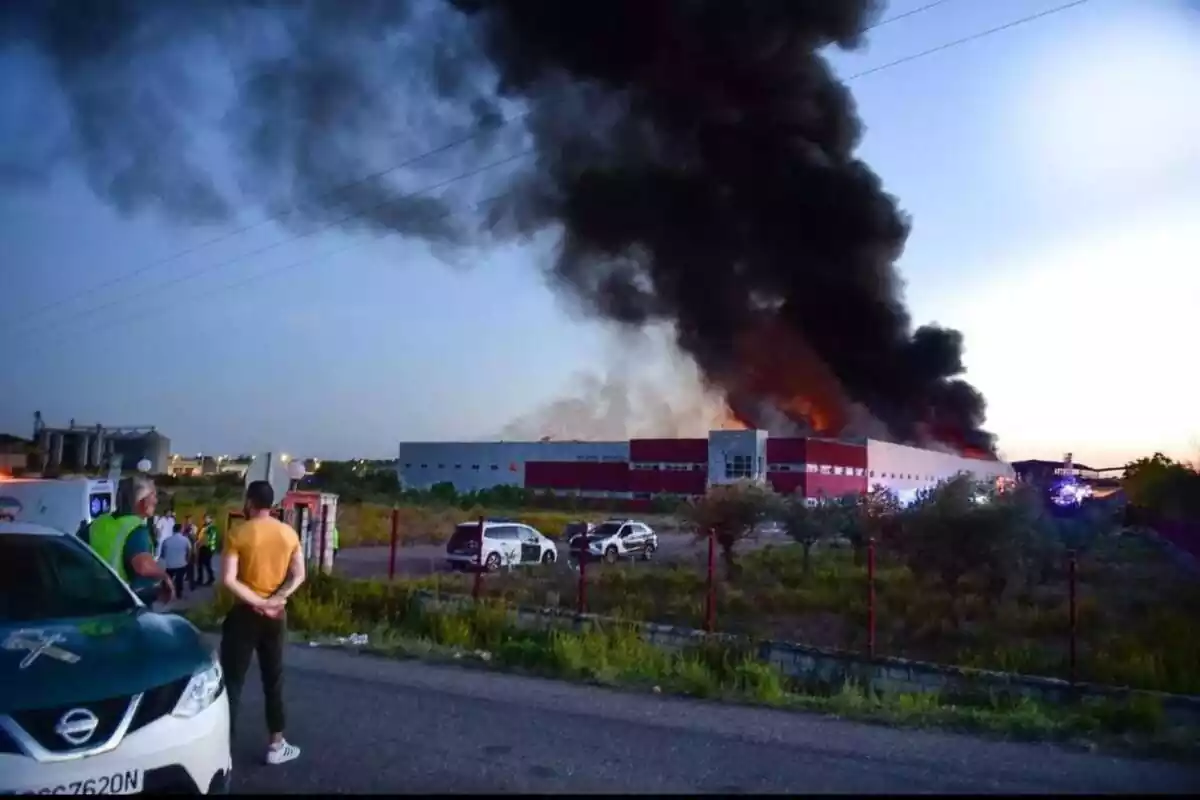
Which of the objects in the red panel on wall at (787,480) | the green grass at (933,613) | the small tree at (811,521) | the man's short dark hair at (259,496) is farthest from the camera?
the red panel on wall at (787,480)

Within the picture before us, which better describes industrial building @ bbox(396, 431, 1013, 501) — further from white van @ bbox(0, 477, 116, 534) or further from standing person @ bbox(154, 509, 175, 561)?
white van @ bbox(0, 477, 116, 534)

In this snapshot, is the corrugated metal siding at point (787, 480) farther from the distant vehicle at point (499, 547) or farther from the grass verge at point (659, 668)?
the grass verge at point (659, 668)

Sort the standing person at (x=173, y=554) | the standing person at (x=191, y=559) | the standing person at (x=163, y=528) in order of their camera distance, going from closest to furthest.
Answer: the standing person at (x=173, y=554), the standing person at (x=163, y=528), the standing person at (x=191, y=559)

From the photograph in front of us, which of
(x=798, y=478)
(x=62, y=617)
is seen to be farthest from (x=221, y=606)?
(x=798, y=478)

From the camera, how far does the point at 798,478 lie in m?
48.3

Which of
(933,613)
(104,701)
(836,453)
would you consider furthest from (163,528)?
(836,453)

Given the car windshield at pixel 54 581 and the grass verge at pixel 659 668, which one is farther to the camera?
the grass verge at pixel 659 668

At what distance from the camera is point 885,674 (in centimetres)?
916

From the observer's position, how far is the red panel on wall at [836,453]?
49312mm

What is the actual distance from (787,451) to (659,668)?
41574mm

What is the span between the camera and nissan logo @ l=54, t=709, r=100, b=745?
141 inches

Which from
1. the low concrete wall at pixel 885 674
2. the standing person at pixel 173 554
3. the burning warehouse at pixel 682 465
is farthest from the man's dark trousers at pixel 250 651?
the burning warehouse at pixel 682 465

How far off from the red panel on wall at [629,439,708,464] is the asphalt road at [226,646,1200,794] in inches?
1764

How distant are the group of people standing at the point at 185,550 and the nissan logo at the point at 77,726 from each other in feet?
30.9
